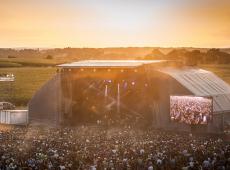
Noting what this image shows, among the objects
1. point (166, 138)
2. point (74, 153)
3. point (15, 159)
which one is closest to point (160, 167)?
point (74, 153)

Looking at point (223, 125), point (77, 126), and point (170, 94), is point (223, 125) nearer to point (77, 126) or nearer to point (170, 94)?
point (170, 94)

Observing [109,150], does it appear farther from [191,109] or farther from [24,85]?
[24,85]

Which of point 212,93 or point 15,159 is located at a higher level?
point 212,93

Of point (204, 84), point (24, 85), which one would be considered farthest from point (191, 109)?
point (24, 85)

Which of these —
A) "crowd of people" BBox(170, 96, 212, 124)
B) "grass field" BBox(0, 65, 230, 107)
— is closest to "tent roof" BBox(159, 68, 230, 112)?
"crowd of people" BBox(170, 96, 212, 124)

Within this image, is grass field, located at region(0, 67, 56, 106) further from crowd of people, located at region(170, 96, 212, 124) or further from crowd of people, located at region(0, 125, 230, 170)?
crowd of people, located at region(170, 96, 212, 124)
